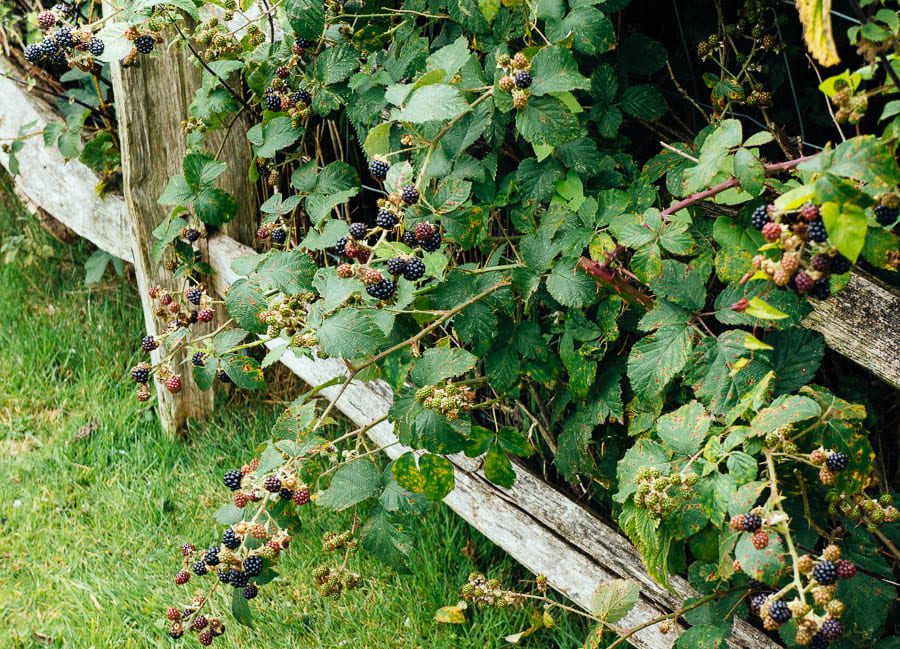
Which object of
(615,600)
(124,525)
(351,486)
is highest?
(351,486)

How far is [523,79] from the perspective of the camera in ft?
5.83

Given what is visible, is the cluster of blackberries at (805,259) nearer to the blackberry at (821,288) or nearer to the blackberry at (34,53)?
the blackberry at (821,288)

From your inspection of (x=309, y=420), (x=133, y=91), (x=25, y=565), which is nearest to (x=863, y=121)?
(x=309, y=420)

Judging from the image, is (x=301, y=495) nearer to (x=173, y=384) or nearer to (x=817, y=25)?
(x=173, y=384)

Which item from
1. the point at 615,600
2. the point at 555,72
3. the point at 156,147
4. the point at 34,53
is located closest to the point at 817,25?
the point at 555,72

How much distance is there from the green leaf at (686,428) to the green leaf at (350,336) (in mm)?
613

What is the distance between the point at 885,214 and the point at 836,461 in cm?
42

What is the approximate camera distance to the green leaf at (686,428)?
1682mm

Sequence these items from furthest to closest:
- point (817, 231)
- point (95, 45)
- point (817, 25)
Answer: point (95, 45), point (817, 231), point (817, 25)

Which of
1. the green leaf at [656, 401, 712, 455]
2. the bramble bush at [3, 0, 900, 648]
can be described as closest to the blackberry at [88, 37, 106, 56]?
the bramble bush at [3, 0, 900, 648]

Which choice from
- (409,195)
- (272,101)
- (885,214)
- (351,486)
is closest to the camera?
(885,214)

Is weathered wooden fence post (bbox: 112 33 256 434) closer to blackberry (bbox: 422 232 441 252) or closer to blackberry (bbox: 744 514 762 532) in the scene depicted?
blackberry (bbox: 422 232 441 252)

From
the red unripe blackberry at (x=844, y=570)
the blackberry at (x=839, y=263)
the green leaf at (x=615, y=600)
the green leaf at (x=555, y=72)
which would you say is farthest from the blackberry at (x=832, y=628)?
the green leaf at (x=555, y=72)

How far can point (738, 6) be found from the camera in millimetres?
2039
